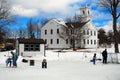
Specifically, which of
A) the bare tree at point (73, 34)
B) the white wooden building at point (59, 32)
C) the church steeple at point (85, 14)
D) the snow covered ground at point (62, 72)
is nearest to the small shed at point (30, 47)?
the bare tree at point (73, 34)

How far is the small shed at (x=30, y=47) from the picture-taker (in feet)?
174

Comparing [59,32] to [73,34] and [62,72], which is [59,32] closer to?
[73,34]

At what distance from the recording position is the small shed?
53188 millimetres

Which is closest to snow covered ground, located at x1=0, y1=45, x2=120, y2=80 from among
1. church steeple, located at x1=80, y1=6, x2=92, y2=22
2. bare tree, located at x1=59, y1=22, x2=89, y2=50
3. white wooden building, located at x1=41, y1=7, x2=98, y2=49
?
bare tree, located at x1=59, y1=22, x2=89, y2=50

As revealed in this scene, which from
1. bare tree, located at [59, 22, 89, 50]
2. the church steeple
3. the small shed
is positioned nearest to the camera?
the small shed

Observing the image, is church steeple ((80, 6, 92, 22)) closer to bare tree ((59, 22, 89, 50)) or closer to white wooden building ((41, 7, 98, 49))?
white wooden building ((41, 7, 98, 49))

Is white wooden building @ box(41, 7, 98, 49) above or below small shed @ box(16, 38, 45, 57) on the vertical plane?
above

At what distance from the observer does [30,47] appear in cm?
5388

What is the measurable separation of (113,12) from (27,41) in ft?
54.8

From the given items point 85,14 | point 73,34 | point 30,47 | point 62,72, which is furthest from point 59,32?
point 62,72

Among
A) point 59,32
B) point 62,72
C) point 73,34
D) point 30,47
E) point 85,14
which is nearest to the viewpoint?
point 62,72

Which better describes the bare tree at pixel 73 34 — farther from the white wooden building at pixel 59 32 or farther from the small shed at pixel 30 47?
the small shed at pixel 30 47

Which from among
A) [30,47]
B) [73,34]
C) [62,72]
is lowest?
[62,72]

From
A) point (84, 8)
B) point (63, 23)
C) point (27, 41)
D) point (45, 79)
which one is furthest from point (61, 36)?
point (45, 79)
